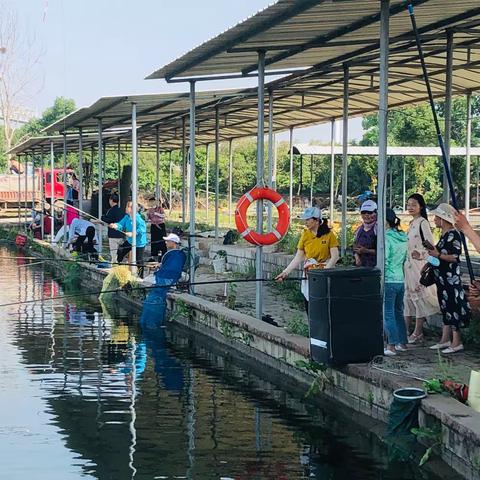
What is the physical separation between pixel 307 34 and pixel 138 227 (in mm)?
8307

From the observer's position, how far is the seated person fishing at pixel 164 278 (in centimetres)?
1500

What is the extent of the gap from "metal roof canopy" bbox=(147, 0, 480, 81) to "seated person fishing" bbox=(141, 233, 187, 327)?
7.84 ft

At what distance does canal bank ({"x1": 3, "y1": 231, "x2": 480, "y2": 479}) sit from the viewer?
7172 millimetres

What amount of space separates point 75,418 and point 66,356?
3.39m

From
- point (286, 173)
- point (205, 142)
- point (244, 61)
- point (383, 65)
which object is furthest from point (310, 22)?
point (286, 173)

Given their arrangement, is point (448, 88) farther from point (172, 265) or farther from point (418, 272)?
point (172, 265)

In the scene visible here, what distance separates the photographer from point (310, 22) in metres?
10.4

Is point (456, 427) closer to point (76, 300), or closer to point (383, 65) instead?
point (383, 65)

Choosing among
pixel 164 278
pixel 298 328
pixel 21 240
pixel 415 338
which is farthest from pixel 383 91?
pixel 21 240

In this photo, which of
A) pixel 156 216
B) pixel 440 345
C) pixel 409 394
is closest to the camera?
pixel 409 394

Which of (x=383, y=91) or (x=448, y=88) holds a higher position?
(x=448, y=88)

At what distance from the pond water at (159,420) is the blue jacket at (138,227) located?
4.99 m

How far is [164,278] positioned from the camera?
1530 centimetres

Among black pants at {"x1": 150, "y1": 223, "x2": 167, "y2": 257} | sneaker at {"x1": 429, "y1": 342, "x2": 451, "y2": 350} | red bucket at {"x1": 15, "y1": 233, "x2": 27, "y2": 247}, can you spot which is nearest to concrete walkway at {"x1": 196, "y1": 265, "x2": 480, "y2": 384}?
sneaker at {"x1": 429, "y1": 342, "x2": 451, "y2": 350}
